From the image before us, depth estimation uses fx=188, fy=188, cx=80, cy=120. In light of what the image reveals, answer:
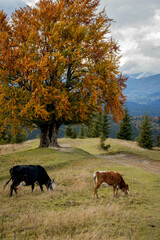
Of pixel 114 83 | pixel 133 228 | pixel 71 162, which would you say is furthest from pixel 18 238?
pixel 114 83

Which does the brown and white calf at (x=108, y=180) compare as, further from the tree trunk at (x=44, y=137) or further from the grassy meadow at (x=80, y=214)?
the tree trunk at (x=44, y=137)

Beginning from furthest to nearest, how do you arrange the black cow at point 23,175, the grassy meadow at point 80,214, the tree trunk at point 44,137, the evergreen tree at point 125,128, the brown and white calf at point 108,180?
the evergreen tree at point 125,128, the tree trunk at point 44,137, the black cow at point 23,175, the brown and white calf at point 108,180, the grassy meadow at point 80,214

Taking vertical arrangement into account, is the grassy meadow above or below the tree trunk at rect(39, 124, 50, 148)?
below

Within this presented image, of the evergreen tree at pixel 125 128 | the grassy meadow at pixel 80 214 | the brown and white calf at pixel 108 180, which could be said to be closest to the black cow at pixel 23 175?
the grassy meadow at pixel 80 214

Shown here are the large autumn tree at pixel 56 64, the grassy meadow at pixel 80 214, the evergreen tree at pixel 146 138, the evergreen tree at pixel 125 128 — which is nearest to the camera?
the grassy meadow at pixel 80 214

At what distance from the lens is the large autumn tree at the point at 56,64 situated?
1802cm

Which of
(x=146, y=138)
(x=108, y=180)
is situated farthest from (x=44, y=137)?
(x=146, y=138)

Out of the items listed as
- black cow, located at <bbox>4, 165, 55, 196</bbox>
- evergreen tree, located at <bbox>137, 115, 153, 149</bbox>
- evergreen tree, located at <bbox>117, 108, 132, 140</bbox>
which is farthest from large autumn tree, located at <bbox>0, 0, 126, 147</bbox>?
evergreen tree, located at <bbox>117, 108, 132, 140</bbox>

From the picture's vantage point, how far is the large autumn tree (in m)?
18.0

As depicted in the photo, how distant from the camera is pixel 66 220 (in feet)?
17.5

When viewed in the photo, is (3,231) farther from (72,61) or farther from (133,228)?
(72,61)

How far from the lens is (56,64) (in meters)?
18.8

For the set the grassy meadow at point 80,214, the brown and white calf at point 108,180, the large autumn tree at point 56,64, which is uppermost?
the large autumn tree at point 56,64

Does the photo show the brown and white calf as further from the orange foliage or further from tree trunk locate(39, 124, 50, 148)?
tree trunk locate(39, 124, 50, 148)
